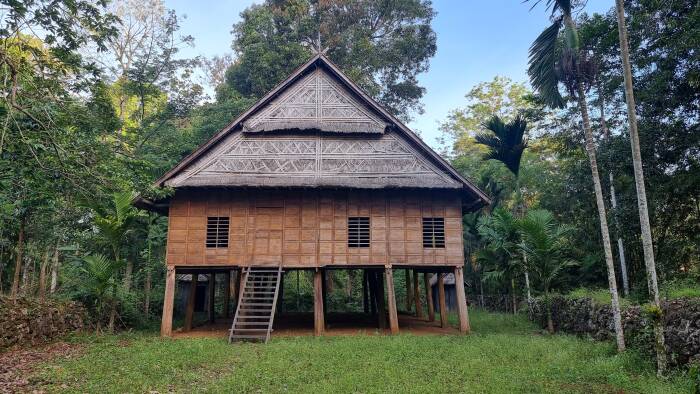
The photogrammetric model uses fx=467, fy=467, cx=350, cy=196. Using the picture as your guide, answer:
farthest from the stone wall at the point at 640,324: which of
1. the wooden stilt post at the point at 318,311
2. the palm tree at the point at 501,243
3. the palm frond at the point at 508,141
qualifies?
the wooden stilt post at the point at 318,311

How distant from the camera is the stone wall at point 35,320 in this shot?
11797 mm

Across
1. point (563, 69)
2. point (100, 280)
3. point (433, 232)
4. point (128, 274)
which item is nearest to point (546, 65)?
point (563, 69)

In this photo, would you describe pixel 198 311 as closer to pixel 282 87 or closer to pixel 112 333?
pixel 112 333

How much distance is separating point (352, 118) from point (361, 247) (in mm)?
4507

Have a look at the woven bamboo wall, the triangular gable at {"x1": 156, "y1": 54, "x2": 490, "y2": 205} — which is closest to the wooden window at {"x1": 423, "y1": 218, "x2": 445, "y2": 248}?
the woven bamboo wall

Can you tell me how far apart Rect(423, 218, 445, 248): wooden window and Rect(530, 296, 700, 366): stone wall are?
4.59 m

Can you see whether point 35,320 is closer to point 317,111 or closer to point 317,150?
point 317,150

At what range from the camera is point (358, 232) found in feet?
51.6

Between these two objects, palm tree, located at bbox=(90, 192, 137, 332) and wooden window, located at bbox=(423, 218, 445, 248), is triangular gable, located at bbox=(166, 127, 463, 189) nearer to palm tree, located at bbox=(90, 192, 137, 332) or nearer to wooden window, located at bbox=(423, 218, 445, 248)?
wooden window, located at bbox=(423, 218, 445, 248)

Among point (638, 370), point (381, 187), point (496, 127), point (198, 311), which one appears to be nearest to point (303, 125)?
point (381, 187)

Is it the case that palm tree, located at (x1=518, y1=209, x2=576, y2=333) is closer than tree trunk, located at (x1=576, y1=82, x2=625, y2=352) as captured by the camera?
No

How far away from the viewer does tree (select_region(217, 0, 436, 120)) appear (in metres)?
28.5

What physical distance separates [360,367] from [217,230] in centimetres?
778

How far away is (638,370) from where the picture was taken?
9.31m
